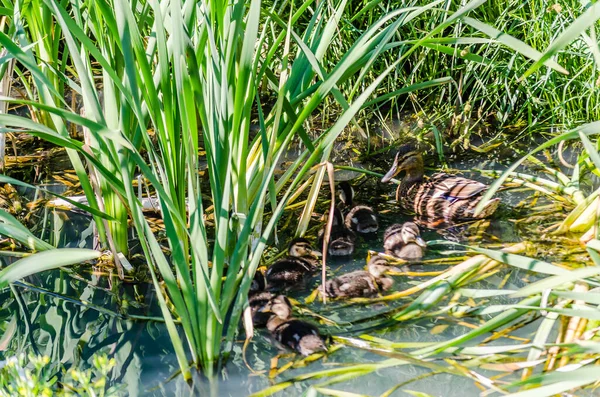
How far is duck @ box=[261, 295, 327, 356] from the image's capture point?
2.32 metres

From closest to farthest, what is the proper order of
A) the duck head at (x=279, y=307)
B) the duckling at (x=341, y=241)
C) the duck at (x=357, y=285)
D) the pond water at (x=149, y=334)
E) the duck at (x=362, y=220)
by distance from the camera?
1. the pond water at (x=149, y=334)
2. the duck head at (x=279, y=307)
3. the duck at (x=357, y=285)
4. the duckling at (x=341, y=241)
5. the duck at (x=362, y=220)

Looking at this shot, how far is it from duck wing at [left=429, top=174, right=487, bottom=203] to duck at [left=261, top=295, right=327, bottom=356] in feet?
3.78

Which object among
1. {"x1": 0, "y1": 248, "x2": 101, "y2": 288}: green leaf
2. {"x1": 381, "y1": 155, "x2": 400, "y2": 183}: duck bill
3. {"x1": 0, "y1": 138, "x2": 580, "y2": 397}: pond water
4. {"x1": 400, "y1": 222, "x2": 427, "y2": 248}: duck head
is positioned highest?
{"x1": 0, "y1": 248, "x2": 101, "y2": 288}: green leaf

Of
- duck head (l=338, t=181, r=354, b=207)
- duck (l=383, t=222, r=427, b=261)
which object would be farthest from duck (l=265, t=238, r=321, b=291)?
duck head (l=338, t=181, r=354, b=207)

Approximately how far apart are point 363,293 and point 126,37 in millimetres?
1244

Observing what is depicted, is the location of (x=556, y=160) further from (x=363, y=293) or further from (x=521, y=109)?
(x=363, y=293)

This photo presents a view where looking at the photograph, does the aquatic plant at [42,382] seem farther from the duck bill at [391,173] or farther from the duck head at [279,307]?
the duck bill at [391,173]

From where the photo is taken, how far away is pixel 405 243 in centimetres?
296

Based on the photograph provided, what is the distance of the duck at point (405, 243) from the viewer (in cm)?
293

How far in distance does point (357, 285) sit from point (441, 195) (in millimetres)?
868

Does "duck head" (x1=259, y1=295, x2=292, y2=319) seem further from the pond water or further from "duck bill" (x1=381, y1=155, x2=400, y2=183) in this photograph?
"duck bill" (x1=381, y1=155, x2=400, y2=183)

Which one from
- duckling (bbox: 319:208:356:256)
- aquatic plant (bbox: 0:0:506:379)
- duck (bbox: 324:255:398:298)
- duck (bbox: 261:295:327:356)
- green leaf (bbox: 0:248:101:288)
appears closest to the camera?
green leaf (bbox: 0:248:101:288)

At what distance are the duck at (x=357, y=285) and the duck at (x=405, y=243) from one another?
203mm

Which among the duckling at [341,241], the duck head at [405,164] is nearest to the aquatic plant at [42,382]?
the duckling at [341,241]
